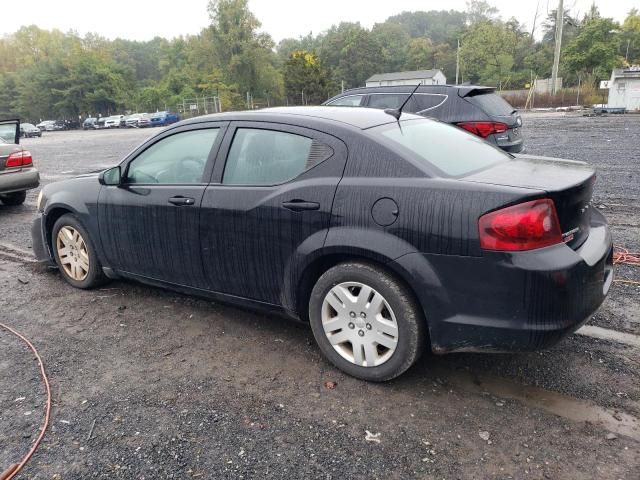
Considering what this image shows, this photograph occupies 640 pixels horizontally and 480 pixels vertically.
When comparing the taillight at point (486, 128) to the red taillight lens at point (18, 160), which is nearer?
the taillight at point (486, 128)

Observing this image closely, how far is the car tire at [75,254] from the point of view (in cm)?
457

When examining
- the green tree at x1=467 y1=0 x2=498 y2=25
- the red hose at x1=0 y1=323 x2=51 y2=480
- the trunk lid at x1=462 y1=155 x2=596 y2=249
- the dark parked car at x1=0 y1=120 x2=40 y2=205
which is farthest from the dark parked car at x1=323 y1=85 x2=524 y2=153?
the green tree at x1=467 y1=0 x2=498 y2=25

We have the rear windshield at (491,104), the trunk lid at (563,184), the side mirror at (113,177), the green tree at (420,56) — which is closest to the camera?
the trunk lid at (563,184)

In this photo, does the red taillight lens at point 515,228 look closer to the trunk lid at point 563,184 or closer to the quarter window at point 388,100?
the trunk lid at point 563,184

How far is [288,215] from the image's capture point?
10.5ft

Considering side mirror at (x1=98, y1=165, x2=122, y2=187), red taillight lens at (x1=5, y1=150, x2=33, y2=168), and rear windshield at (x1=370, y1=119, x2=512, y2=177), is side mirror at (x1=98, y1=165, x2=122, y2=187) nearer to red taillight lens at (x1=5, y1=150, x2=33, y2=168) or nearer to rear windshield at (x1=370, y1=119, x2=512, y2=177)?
rear windshield at (x1=370, y1=119, x2=512, y2=177)

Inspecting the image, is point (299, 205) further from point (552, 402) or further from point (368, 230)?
point (552, 402)

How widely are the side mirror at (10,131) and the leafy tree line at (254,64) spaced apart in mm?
47090

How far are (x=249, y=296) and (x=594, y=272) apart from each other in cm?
210

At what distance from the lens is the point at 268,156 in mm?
3428

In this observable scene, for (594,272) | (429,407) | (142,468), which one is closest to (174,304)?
(142,468)

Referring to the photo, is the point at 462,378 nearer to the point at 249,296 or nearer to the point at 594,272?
the point at 594,272

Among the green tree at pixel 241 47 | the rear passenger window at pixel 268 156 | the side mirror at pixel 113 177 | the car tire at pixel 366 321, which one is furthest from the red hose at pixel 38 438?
the green tree at pixel 241 47

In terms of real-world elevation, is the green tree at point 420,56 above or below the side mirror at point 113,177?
above
